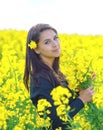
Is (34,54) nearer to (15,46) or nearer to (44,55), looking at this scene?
(44,55)

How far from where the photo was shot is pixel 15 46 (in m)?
14.8

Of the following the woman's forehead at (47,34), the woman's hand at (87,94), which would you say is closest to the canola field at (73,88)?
the woman's hand at (87,94)

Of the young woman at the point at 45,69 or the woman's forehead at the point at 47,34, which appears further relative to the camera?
the woman's forehead at the point at 47,34

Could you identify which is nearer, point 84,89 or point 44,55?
point 84,89

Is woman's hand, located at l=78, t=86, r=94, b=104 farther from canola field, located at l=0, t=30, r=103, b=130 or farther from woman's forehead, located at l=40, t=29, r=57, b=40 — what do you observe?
woman's forehead, located at l=40, t=29, r=57, b=40

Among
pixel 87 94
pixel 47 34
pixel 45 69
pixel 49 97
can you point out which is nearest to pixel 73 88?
pixel 87 94

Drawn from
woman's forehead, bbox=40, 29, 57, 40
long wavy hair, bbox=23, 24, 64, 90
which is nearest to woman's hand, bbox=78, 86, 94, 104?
long wavy hair, bbox=23, 24, 64, 90

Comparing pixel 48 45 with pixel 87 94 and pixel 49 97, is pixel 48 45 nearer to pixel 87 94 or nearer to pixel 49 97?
pixel 49 97

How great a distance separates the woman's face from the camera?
4.18 metres

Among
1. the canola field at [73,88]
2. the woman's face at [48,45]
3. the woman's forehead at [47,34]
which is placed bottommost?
the canola field at [73,88]

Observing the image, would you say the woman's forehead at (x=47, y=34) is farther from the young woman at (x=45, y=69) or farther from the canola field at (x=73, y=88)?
the canola field at (x=73, y=88)

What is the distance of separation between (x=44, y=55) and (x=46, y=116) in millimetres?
565

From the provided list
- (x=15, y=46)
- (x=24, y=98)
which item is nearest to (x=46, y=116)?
(x=24, y=98)

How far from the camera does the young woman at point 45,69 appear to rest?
4.02 metres
